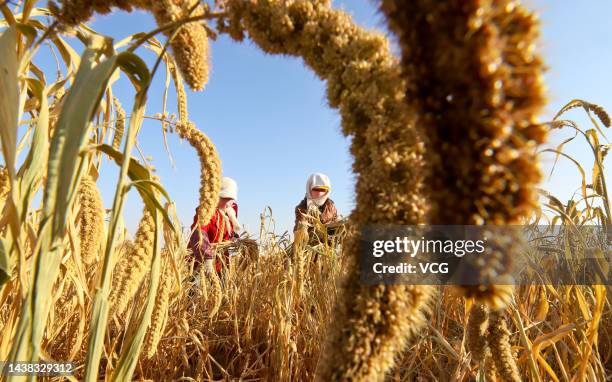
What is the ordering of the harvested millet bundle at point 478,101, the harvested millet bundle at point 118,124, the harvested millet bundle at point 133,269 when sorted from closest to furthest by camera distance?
the harvested millet bundle at point 478,101
the harvested millet bundle at point 133,269
the harvested millet bundle at point 118,124

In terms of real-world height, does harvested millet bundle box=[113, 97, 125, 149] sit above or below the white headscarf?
below

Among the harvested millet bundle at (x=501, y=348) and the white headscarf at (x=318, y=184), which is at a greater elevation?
the white headscarf at (x=318, y=184)

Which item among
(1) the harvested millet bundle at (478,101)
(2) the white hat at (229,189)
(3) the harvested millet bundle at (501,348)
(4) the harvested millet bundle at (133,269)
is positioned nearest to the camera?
(1) the harvested millet bundle at (478,101)

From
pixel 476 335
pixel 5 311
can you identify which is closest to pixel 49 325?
pixel 5 311

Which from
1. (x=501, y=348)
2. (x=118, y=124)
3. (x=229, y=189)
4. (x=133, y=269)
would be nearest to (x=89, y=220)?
(x=133, y=269)

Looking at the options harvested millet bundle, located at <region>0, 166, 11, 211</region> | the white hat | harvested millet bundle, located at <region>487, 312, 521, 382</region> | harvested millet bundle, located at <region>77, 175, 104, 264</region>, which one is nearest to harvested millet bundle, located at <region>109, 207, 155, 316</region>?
harvested millet bundle, located at <region>77, 175, 104, 264</region>

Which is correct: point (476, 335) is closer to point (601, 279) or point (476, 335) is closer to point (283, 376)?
point (601, 279)

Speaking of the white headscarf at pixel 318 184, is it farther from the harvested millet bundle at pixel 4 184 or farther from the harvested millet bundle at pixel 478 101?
the harvested millet bundle at pixel 478 101

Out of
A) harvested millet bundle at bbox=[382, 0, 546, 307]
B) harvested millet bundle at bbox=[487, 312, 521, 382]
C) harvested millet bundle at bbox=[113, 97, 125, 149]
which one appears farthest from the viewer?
harvested millet bundle at bbox=[113, 97, 125, 149]

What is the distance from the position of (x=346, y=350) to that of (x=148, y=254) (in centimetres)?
73

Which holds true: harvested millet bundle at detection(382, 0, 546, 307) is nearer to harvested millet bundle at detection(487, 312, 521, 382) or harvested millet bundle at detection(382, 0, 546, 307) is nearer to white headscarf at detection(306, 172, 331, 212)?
harvested millet bundle at detection(487, 312, 521, 382)

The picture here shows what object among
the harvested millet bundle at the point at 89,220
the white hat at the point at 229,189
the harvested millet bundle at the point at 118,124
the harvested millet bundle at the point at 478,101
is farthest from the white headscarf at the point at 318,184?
the harvested millet bundle at the point at 478,101

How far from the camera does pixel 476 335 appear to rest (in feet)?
2.26

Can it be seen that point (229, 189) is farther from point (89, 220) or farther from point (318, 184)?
point (89, 220)
